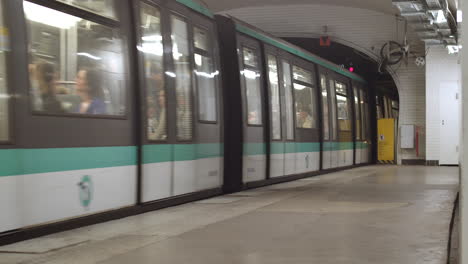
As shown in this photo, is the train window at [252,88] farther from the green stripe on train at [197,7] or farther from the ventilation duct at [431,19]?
the ventilation duct at [431,19]

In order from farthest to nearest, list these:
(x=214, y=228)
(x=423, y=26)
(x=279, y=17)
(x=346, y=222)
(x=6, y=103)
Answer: (x=279, y=17)
(x=423, y=26)
(x=346, y=222)
(x=214, y=228)
(x=6, y=103)

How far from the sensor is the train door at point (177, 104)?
859 cm

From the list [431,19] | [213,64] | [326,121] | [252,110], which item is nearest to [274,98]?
[252,110]

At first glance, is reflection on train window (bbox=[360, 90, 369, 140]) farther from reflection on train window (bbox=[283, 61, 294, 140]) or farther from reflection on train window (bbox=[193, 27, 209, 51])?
reflection on train window (bbox=[193, 27, 209, 51])

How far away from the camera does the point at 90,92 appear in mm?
7355

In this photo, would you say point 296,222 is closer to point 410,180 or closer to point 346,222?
point 346,222

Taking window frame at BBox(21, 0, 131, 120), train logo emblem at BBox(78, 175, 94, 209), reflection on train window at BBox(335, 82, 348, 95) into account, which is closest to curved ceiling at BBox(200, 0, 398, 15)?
reflection on train window at BBox(335, 82, 348, 95)

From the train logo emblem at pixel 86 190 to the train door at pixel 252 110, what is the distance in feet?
16.9

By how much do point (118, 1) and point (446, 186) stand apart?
26.0ft

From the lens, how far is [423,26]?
19188 millimetres

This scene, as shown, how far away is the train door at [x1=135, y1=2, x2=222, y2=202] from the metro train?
0.05ft

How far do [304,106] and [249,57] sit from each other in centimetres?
407

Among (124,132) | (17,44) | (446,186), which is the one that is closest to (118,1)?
(124,132)

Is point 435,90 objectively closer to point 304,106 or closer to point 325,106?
point 325,106
